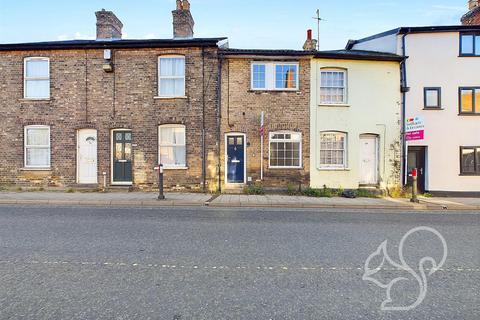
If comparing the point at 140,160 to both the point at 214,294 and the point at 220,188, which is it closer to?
the point at 220,188

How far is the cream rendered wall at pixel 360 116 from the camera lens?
1495 centimetres

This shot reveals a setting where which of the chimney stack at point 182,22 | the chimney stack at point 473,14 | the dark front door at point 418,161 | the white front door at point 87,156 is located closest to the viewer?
the white front door at point 87,156

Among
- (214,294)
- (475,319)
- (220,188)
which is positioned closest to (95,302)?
(214,294)

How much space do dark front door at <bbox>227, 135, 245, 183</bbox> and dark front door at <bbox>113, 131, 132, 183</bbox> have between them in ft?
15.4

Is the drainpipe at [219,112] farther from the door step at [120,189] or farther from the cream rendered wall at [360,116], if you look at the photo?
the cream rendered wall at [360,116]

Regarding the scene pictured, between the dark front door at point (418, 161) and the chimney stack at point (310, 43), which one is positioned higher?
the chimney stack at point (310, 43)

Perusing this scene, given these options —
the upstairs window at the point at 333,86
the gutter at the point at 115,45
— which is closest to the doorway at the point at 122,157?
the gutter at the point at 115,45

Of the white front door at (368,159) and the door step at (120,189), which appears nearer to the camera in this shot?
the door step at (120,189)

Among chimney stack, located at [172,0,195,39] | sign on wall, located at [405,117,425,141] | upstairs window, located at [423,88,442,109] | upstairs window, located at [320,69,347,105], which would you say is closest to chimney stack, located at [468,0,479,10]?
upstairs window, located at [423,88,442,109]

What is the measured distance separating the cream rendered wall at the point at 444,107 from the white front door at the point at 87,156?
15205 mm

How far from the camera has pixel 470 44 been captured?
15.3m

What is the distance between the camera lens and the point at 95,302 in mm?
3670

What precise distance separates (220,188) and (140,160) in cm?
399

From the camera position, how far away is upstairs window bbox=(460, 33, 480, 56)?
1528 centimetres
